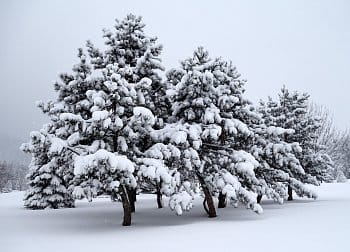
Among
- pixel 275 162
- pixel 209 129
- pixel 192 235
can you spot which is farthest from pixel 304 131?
pixel 192 235

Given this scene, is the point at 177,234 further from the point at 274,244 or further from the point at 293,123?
the point at 293,123

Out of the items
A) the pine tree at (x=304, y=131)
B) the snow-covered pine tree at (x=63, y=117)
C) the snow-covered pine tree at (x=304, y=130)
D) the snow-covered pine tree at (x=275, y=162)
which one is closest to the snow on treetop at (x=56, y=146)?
the snow-covered pine tree at (x=63, y=117)

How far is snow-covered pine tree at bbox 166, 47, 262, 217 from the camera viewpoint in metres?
13.9

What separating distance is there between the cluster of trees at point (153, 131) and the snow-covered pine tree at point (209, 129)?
46 millimetres

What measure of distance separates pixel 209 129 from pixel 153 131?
237 cm

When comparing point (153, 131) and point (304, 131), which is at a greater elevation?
point (304, 131)

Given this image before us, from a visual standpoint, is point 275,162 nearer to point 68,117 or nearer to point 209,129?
point 209,129

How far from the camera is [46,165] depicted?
23203 millimetres

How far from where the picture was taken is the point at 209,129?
14.4 meters

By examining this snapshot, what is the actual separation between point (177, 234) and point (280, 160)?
997 centimetres

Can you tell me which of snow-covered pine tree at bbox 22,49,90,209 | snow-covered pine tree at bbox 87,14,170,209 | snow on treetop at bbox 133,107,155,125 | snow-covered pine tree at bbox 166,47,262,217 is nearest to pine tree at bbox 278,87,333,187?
snow-covered pine tree at bbox 166,47,262,217

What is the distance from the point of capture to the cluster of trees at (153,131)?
12.4 m

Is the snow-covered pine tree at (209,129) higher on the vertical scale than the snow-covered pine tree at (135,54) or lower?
lower

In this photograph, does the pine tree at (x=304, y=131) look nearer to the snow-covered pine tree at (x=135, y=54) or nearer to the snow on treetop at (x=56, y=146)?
the snow-covered pine tree at (x=135, y=54)
